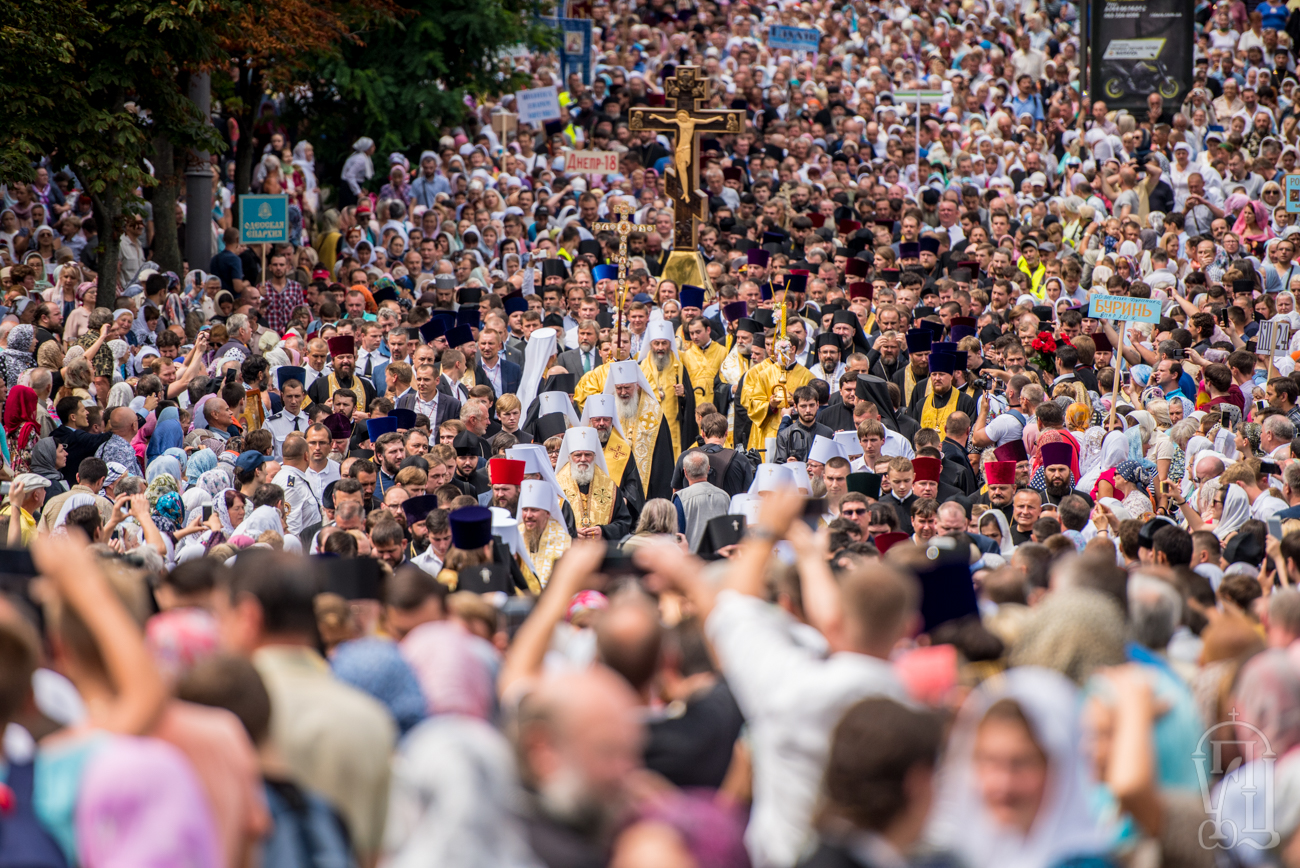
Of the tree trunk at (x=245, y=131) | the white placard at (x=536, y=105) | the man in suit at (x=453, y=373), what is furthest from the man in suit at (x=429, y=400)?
the white placard at (x=536, y=105)

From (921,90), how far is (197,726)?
2246cm


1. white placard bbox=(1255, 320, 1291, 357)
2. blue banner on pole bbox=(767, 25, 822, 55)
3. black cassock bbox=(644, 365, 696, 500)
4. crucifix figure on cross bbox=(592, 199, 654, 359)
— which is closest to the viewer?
white placard bbox=(1255, 320, 1291, 357)

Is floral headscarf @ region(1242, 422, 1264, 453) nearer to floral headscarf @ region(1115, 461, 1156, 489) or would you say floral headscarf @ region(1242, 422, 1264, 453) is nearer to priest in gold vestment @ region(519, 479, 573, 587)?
floral headscarf @ region(1115, 461, 1156, 489)

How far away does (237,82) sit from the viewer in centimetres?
2091

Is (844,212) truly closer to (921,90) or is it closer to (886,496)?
(921,90)

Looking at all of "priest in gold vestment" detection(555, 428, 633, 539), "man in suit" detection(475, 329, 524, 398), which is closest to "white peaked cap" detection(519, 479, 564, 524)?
"priest in gold vestment" detection(555, 428, 633, 539)

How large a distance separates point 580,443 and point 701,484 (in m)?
1.20

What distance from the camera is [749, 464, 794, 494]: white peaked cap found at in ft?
36.8

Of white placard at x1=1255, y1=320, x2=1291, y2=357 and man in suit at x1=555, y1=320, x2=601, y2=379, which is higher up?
white placard at x1=1255, y1=320, x2=1291, y2=357

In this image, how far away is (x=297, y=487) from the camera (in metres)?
11.0

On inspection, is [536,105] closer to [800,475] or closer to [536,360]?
[536,360]

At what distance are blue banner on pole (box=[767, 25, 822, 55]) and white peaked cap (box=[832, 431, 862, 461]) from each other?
14.8 m

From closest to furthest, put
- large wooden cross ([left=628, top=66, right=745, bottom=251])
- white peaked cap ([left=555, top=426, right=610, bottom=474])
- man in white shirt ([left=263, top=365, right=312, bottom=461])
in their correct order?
white peaked cap ([left=555, top=426, right=610, bottom=474]), man in white shirt ([left=263, top=365, right=312, bottom=461]), large wooden cross ([left=628, top=66, right=745, bottom=251])

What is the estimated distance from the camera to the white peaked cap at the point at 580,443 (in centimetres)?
1231
